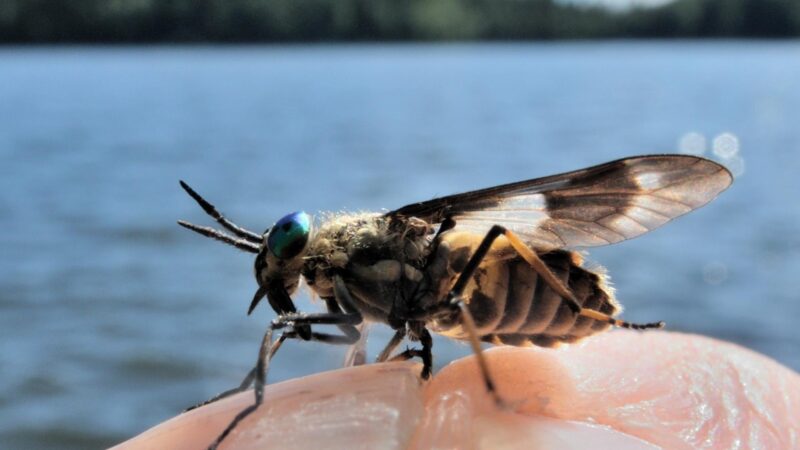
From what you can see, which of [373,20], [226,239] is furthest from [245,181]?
[373,20]

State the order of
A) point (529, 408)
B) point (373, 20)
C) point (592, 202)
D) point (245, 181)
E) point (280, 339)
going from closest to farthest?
1. point (529, 408)
2. point (280, 339)
3. point (592, 202)
4. point (245, 181)
5. point (373, 20)

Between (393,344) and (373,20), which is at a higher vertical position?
(393,344)

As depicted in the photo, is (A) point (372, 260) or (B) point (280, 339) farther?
(A) point (372, 260)

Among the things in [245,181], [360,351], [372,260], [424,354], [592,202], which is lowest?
[245,181]

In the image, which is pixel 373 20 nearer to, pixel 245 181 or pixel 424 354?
pixel 245 181

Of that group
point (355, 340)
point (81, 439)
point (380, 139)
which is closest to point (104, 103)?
point (380, 139)

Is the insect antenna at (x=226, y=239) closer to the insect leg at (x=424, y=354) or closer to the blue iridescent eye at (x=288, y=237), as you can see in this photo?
the blue iridescent eye at (x=288, y=237)
